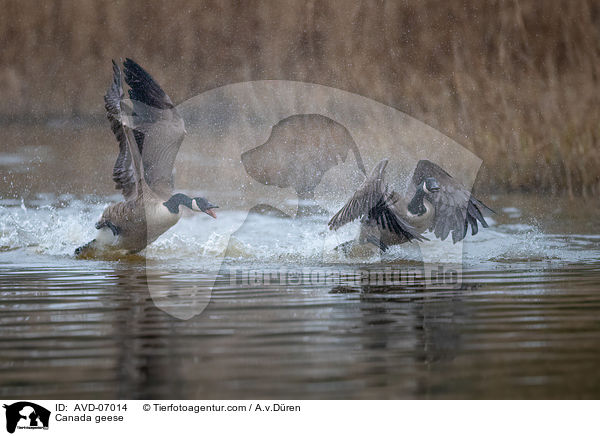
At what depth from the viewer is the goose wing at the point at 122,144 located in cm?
768

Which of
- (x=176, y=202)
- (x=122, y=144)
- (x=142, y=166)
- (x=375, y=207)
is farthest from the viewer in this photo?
(x=142, y=166)

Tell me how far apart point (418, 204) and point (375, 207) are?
1.98 feet

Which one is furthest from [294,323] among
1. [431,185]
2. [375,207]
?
[431,185]

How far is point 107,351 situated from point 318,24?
11.7 m

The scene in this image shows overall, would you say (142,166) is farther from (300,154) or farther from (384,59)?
(384,59)

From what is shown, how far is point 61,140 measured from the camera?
45.2ft

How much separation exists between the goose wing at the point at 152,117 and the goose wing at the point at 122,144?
0.12 m

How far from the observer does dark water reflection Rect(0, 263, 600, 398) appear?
3.05 meters

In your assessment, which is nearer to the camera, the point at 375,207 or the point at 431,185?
the point at 375,207

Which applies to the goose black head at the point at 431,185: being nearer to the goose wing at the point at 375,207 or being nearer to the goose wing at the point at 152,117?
the goose wing at the point at 375,207

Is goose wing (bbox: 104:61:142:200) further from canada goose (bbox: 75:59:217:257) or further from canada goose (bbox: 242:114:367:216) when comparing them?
canada goose (bbox: 242:114:367:216)

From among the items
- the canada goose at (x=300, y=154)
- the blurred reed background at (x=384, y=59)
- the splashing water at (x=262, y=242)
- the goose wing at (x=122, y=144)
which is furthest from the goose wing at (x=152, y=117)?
the blurred reed background at (x=384, y=59)

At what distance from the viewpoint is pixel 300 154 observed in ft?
42.7
